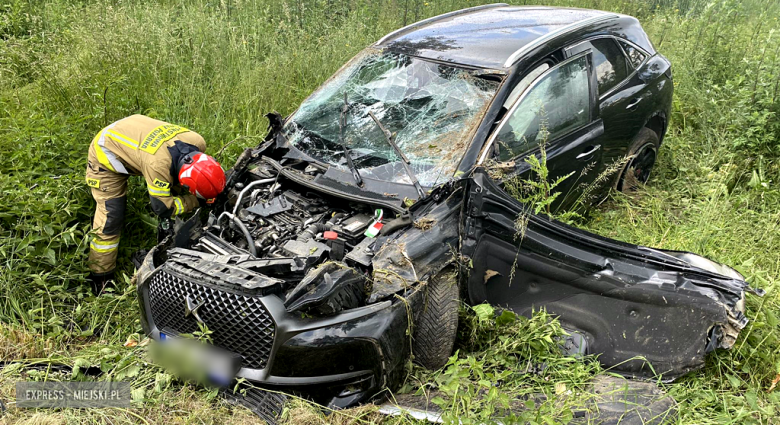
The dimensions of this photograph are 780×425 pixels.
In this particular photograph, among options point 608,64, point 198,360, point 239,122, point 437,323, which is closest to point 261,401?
point 198,360

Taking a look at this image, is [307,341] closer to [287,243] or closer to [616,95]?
[287,243]

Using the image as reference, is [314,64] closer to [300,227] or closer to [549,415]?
[300,227]

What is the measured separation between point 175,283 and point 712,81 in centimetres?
592

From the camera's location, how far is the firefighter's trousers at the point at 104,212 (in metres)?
3.65

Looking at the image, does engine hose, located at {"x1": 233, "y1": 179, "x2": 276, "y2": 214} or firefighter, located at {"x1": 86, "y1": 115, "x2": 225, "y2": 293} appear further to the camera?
firefighter, located at {"x1": 86, "y1": 115, "x2": 225, "y2": 293}

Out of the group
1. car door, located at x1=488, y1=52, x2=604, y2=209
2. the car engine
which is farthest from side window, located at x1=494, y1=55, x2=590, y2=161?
the car engine

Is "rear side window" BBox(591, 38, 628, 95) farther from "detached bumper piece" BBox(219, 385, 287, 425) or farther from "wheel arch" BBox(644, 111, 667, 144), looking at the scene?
"detached bumper piece" BBox(219, 385, 287, 425)

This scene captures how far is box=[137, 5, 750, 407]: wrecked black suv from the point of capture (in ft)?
8.07

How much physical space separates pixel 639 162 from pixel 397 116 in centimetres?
243

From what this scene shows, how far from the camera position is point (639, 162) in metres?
4.66

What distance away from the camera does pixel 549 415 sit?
7.77 feet

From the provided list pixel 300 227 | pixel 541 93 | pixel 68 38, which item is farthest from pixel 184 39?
pixel 541 93

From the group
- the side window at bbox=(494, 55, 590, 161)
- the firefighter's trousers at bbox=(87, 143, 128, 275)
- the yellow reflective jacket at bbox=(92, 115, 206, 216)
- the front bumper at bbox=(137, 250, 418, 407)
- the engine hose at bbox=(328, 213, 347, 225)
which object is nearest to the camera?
the front bumper at bbox=(137, 250, 418, 407)

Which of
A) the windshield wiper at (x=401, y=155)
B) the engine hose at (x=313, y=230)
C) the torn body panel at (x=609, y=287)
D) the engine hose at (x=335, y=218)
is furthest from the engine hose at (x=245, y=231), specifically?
the torn body panel at (x=609, y=287)
